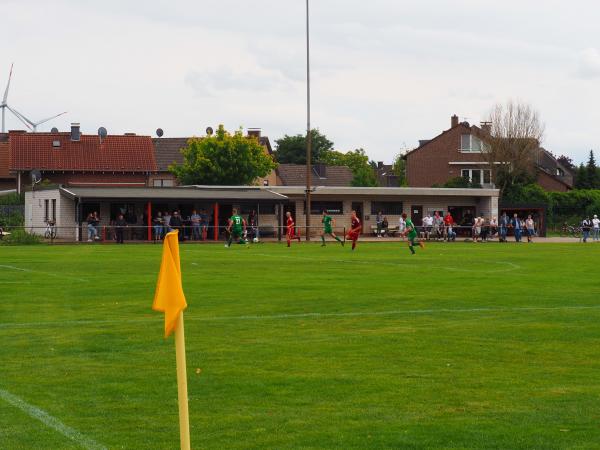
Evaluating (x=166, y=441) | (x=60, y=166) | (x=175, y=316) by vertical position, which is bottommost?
(x=166, y=441)

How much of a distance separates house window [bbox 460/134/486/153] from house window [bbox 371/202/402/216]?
81.7ft

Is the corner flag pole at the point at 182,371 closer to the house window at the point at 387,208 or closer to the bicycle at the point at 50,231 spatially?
the bicycle at the point at 50,231

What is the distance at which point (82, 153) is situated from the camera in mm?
85250

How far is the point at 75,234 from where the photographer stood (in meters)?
58.8

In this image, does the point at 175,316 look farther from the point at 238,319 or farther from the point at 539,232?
the point at 539,232

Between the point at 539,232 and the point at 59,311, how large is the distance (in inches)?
2415

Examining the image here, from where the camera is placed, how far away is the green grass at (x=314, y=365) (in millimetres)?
8773

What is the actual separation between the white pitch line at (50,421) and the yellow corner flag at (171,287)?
9.89 feet

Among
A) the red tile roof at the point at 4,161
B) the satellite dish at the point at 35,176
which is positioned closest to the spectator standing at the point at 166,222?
the satellite dish at the point at 35,176

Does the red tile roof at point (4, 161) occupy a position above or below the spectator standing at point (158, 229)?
above

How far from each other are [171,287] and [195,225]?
54064mm

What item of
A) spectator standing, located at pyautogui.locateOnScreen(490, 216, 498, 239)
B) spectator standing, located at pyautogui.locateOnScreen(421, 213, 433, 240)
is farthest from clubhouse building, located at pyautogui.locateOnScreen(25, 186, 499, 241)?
spectator standing, located at pyautogui.locateOnScreen(421, 213, 433, 240)

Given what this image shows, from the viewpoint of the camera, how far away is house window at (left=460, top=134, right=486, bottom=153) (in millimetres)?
98688

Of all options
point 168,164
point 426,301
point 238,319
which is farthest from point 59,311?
point 168,164
